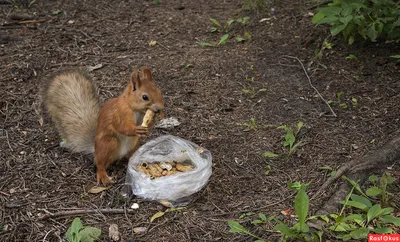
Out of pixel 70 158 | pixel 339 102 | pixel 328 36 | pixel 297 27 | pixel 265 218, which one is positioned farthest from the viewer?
pixel 297 27

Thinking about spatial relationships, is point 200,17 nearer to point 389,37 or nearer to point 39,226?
point 389,37

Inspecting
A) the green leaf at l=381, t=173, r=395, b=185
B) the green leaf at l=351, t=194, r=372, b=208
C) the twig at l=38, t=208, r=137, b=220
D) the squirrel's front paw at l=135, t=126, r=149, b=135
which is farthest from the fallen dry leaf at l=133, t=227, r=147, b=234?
the green leaf at l=381, t=173, r=395, b=185

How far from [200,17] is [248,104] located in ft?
5.65

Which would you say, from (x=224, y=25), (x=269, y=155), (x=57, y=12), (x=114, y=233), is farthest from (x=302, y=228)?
(x=57, y=12)

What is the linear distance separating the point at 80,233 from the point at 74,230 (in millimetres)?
33

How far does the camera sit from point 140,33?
480 cm

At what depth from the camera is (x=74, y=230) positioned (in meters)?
2.40

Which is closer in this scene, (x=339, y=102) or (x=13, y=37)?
(x=339, y=102)

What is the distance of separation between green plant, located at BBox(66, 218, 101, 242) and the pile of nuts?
0.49 meters

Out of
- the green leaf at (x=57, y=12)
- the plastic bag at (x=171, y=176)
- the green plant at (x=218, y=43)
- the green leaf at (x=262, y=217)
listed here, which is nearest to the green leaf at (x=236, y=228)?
the green leaf at (x=262, y=217)

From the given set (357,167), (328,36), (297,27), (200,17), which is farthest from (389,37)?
(200,17)

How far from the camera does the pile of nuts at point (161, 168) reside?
2.82m

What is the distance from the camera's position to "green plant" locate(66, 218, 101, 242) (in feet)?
7.81

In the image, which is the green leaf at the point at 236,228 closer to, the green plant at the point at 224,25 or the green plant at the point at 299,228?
the green plant at the point at 299,228
